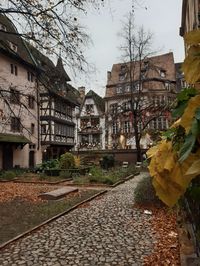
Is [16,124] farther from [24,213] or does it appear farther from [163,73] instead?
[163,73]

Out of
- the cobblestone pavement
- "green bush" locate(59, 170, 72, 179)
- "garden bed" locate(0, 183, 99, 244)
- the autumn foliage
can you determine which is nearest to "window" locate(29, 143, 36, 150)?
"green bush" locate(59, 170, 72, 179)

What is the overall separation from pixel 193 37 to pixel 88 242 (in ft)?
21.3

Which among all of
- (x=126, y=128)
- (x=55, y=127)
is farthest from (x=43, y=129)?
(x=126, y=128)

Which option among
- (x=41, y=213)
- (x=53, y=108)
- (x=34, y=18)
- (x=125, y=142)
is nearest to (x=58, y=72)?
(x=34, y=18)

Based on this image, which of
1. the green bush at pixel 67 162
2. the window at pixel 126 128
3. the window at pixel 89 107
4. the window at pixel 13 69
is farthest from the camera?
the window at pixel 89 107

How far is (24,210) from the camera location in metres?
11.0

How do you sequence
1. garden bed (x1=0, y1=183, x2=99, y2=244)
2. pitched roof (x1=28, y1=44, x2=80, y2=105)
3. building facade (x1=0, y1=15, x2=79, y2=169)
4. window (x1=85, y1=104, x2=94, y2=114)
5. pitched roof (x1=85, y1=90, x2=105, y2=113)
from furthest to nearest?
window (x1=85, y1=104, x2=94, y2=114) → pitched roof (x1=85, y1=90, x2=105, y2=113) → building facade (x1=0, y1=15, x2=79, y2=169) → pitched roof (x1=28, y1=44, x2=80, y2=105) → garden bed (x1=0, y1=183, x2=99, y2=244)

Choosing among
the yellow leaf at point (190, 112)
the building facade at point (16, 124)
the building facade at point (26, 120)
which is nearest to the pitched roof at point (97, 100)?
the building facade at point (26, 120)

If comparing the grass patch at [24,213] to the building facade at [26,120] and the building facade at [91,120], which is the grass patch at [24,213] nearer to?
the building facade at [26,120]

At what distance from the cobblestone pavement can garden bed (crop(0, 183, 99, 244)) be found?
0.49 m

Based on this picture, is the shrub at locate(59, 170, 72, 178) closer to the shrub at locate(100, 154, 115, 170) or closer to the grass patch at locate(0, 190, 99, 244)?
the shrub at locate(100, 154, 115, 170)

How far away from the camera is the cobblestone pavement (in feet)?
19.9

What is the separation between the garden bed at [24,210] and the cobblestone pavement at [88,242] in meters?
0.49

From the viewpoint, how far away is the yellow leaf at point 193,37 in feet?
4.22
